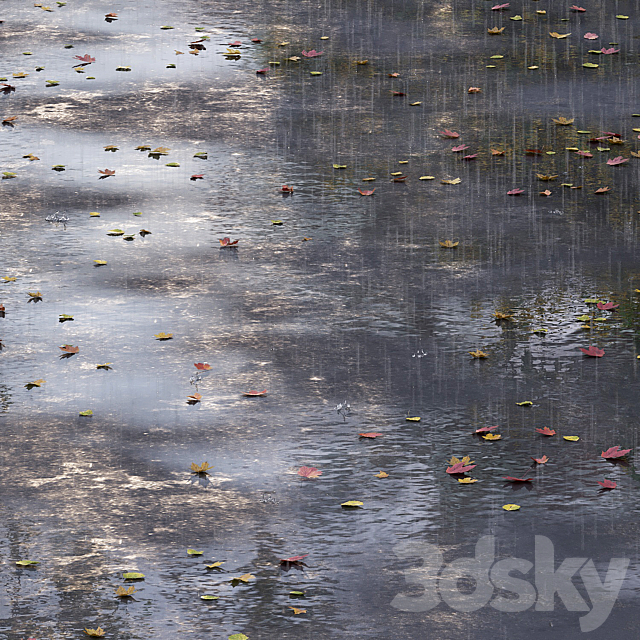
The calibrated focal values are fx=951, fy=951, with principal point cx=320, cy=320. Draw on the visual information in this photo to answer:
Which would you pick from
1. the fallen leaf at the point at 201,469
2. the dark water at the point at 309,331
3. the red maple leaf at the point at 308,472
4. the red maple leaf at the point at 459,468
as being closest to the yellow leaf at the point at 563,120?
the dark water at the point at 309,331

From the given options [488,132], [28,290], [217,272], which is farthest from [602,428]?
[488,132]

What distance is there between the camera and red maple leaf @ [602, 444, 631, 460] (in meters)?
5.34

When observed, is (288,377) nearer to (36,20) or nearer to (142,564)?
(142,564)

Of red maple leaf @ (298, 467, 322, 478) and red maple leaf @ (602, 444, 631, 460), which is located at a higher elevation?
red maple leaf @ (602, 444, 631, 460)

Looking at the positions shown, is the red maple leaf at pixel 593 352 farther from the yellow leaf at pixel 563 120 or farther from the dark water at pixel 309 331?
the yellow leaf at pixel 563 120

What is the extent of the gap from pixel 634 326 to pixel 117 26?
9.81 metres

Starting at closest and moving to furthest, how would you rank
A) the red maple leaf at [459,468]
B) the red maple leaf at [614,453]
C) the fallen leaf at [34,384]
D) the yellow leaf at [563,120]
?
the red maple leaf at [459,468]
the red maple leaf at [614,453]
the fallen leaf at [34,384]
the yellow leaf at [563,120]

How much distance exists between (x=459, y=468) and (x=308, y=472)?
0.83m

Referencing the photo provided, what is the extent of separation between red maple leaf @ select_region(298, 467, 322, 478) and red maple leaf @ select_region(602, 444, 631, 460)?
→ 1.61 m

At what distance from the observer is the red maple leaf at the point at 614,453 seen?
17.5ft

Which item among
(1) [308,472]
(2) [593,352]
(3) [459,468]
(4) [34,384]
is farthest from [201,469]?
(2) [593,352]

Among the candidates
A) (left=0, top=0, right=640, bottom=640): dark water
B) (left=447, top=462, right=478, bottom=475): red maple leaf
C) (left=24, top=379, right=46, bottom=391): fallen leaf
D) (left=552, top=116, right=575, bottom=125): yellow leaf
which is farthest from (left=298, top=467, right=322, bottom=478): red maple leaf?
(left=552, top=116, right=575, bottom=125): yellow leaf

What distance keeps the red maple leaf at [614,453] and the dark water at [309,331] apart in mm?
61

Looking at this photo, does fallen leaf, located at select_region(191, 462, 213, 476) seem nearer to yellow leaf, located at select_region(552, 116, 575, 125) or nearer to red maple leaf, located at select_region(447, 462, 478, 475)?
red maple leaf, located at select_region(447, 462, 478, 475)
